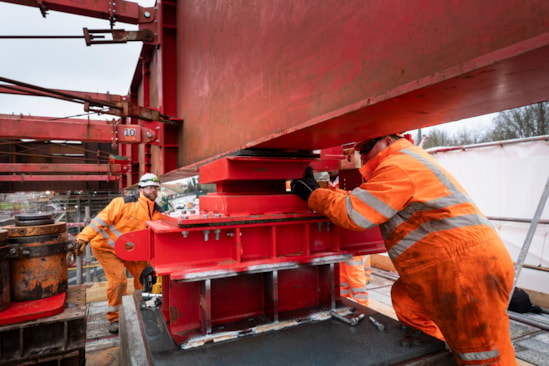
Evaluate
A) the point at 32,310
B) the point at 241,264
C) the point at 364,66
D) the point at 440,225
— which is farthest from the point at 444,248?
the point at 32,310

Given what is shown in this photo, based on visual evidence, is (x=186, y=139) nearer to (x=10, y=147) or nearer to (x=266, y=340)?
(x=266, y=340)

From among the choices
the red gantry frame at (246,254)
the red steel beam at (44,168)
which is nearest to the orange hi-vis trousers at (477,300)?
the red gantry frame at (246,254)

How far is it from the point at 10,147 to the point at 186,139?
10161mm

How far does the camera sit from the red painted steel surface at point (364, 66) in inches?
38.3

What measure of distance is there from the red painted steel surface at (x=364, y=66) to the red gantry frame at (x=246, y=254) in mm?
398

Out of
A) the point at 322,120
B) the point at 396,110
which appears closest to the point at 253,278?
the point at 322,120

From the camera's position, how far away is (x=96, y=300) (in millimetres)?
6012

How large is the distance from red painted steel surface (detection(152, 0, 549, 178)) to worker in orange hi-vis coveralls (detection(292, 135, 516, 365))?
0.37m

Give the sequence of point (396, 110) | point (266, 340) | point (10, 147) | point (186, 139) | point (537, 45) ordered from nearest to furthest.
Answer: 1. point (537, 45)
2. point (396, 110)
3. point (266, 340)
4. point (186, 139)
5. point (10, 147)

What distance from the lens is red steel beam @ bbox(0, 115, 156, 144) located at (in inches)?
193

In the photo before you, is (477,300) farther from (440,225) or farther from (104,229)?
(104,229)

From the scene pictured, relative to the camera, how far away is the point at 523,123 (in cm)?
1524

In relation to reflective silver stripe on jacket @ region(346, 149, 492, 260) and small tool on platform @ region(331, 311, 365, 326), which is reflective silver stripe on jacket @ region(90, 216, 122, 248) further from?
reflective silver stripe on jacket @ region(346, 149, 492, 260)

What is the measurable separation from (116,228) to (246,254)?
3.64 m
